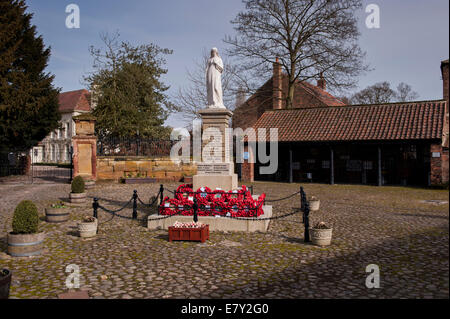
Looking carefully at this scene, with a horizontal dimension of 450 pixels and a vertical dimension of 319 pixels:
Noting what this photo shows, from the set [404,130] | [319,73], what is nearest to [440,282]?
[404,130]

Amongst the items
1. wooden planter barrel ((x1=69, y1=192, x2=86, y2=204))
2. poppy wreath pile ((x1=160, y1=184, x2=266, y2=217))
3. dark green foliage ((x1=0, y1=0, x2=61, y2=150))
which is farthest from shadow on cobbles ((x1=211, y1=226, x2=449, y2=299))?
dark green foliage ((x1=0, y1=0, x2=61, y2=150))

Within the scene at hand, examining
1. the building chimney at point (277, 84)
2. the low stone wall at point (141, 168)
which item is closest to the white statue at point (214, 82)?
the low stone wall at point (141, 168)

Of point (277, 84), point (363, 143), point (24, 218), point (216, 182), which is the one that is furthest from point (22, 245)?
point (277, 84)

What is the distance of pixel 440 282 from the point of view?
73.3 inches

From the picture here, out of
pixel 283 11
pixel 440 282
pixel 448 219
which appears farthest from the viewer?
pixel 283 11

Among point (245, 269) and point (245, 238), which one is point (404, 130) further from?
point (245, 269)

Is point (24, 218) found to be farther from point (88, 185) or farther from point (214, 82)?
point (88, 185)

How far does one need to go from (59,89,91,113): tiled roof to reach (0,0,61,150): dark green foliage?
26737 mm

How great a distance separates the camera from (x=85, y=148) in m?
19.6

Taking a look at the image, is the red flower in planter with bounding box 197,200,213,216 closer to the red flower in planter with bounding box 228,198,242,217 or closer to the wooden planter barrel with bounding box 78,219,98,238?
the red flower in planter with bounding box 228,198,242,217

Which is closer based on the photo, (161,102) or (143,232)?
(143,232)

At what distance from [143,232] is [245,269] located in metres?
3.81

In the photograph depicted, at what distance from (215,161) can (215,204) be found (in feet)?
5.90

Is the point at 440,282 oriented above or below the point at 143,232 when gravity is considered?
above
